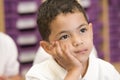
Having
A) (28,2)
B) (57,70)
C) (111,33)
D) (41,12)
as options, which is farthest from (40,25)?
(111,33)

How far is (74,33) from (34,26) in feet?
4.69

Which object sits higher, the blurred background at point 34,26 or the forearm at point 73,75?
the forearm at point 73,75

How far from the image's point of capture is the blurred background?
2297 mm

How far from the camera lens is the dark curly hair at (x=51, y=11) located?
3.26ft

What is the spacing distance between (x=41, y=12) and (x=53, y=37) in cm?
10

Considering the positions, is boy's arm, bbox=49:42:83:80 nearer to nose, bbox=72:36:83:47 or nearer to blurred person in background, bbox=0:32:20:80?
nose, bbox=72:36:83:47

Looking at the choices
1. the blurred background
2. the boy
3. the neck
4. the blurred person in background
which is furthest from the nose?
the blurred background

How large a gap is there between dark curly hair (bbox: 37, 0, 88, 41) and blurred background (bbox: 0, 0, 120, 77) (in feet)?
4.07

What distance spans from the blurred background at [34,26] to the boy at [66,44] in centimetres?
125

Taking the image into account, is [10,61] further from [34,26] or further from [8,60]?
[34,26]

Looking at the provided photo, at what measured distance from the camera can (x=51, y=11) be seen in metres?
1.00

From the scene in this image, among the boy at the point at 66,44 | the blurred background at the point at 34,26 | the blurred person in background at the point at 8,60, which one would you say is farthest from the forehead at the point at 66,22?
the blurred background at the point at 34,26

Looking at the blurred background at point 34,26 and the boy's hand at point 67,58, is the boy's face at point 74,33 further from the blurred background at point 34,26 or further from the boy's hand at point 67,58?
the blurred background at point 34,26

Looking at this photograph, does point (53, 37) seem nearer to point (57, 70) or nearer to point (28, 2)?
point (57, 70)
